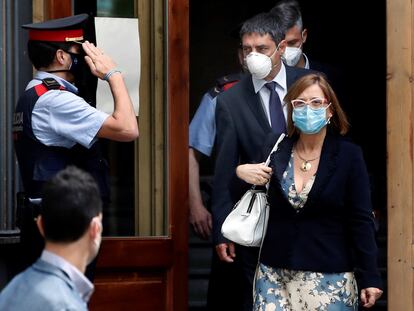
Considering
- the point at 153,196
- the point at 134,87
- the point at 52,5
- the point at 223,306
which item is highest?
the point at 52,5

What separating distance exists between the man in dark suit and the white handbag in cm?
24

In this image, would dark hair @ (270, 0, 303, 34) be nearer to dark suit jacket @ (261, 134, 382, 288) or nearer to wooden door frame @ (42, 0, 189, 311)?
wooden door frame @ (42, 0, 189, 311)

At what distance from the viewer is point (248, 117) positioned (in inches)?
242

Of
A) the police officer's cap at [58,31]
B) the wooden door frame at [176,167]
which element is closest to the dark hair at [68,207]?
the police officer's cap at [58,31]

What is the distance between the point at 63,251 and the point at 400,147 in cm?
312

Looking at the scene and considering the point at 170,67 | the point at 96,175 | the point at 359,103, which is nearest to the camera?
the point at 96,175

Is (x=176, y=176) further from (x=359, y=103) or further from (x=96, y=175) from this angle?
(x=359, y=103)

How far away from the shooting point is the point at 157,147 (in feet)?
21.7

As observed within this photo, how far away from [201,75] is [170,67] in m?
3.90

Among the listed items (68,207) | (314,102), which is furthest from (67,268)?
(314,102)

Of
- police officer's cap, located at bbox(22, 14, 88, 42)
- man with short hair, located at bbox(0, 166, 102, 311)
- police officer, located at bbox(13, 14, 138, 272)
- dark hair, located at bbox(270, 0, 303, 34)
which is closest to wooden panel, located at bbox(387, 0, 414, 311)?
dark hair, located at bbox(270, 0, 303, 34)

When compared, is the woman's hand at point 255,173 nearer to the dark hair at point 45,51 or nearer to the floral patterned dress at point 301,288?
the floral patterned dress at point 301,288

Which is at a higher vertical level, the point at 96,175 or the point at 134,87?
the point at 134,87

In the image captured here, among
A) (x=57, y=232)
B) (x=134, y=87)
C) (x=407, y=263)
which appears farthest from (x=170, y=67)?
(x=57, y=232)
